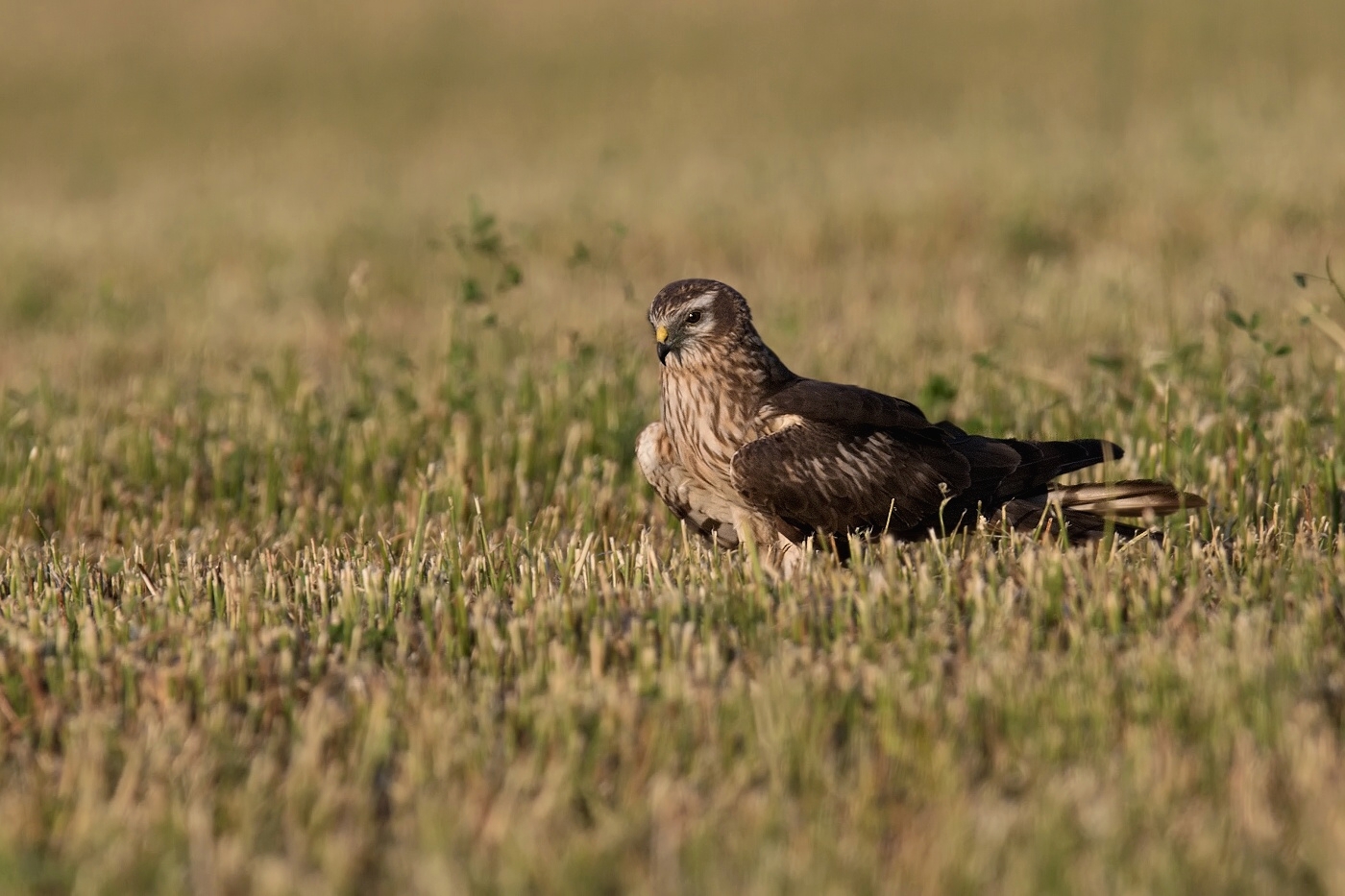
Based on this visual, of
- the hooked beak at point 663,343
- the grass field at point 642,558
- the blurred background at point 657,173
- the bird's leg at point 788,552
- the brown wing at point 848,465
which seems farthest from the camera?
the blurred background at point 657,173

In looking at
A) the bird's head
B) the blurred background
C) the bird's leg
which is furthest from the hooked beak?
the blurred background

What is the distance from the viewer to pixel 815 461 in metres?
5.34

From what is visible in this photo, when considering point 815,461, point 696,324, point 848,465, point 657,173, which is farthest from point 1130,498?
point 657,173

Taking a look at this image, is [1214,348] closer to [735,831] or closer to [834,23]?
[735,831]

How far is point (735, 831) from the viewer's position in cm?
311

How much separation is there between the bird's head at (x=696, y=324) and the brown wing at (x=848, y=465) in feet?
1.06

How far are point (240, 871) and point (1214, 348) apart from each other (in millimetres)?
6868

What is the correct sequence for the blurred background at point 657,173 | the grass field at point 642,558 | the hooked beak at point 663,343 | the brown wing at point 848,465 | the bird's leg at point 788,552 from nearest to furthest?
the grass field at point 642,558 < the bird's leg at point 788,552 < the brown wing at point 848,465 < the hooked beak at point 663,343 < the blurred background at point 657,173

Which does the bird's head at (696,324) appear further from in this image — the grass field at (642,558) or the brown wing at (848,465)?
the grass field at (642,558)

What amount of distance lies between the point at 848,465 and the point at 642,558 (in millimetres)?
872

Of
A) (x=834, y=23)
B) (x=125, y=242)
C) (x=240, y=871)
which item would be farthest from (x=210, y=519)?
(x=834, y=23)

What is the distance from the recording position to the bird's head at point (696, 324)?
18.8 ft

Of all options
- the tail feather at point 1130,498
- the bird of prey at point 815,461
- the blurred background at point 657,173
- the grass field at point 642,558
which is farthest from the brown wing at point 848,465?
the blurred background at point 657,173

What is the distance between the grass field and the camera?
10.2ft
